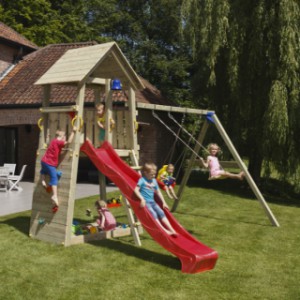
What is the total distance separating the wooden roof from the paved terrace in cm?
414

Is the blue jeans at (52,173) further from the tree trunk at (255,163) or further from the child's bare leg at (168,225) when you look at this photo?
the tree trunk at (255,163)

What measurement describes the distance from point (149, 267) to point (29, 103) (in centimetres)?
1291

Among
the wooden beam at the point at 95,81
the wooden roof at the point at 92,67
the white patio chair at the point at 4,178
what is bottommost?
the white patio chair at the point at 4,178

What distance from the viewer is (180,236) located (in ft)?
22.7

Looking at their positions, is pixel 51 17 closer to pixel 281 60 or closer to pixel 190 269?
pixel 281 60

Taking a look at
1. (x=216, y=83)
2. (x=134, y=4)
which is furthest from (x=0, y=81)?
(x=134, y=4)

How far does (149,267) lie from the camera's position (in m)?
6.50

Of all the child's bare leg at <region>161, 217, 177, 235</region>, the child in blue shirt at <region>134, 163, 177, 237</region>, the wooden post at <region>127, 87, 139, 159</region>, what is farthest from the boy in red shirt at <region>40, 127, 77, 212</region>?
the child's bare leg at <region>161, 217, 177, 235</region>

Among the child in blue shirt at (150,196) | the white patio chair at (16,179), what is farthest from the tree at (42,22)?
the child in blue shirt at (150,196)

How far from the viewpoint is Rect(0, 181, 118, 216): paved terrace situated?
455 inches

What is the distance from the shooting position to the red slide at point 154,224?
6.29 m

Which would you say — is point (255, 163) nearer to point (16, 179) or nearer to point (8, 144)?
point (16, 179)

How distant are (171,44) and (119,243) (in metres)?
23.5

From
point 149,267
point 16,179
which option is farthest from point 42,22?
point 149,267
